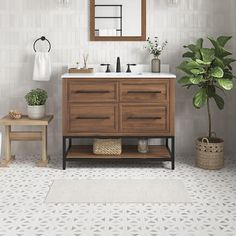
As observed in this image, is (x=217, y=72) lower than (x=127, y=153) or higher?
higher

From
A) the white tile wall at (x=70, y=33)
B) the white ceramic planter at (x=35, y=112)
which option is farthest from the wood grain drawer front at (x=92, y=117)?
the white tile wall at (x=70, y=33)

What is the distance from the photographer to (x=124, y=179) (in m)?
4.41

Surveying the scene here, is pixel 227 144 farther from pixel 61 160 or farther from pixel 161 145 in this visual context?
pixel 61 160

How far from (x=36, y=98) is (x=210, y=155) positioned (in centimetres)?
185

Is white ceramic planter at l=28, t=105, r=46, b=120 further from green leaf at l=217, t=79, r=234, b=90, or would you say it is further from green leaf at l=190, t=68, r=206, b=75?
green leaf at l=217, t=79, r=234, b=90

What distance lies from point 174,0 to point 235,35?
30.0 inches

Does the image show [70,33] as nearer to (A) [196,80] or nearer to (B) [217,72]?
(A) [196,80]

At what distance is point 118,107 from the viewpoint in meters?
4.70

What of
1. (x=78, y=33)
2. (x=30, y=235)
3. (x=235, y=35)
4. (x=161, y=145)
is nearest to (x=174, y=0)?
(x=235, y=35)

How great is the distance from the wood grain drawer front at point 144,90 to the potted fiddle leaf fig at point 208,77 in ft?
0.69

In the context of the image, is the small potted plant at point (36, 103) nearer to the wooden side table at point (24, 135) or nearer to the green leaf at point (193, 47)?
the wooden side table at point (24, 135)

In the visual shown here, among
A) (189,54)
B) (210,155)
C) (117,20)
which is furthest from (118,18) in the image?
(210,155)

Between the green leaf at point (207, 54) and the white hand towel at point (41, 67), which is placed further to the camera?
the white hand towel at point (41, 67)

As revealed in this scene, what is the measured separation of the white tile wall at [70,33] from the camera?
5.15m
